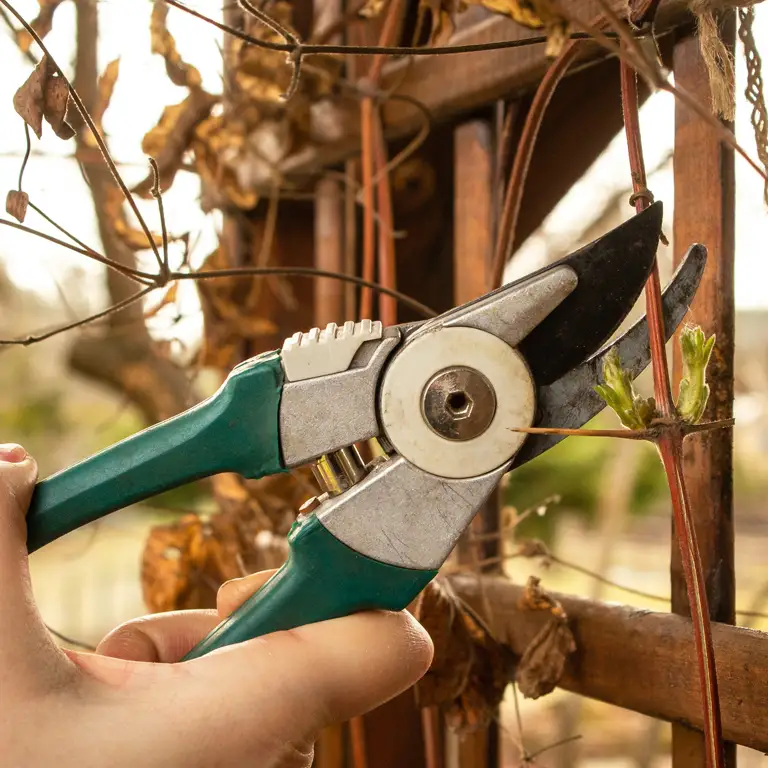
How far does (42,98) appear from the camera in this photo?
1.29ft

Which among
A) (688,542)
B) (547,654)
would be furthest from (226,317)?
(688,542)

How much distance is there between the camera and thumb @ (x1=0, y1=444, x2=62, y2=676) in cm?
31

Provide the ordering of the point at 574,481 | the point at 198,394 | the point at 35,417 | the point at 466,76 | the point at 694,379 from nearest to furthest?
the point at 694,379, the point at 466,76, the point at 198,394, the point at 574,481, the point at 35,417

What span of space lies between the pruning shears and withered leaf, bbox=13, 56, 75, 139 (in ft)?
0.53

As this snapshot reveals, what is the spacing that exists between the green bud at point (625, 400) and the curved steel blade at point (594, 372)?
3 cm

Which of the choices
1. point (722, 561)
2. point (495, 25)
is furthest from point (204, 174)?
point (722, 561)

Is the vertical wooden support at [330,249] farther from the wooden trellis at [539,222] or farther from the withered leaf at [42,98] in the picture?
the withered leaf at [42,98]

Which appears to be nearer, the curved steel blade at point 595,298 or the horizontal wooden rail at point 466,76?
the curved steel blade at point 595,298

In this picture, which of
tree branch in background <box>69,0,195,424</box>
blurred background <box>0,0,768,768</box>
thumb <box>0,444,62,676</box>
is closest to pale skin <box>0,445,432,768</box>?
thumb <box>0,444,62,676</box>

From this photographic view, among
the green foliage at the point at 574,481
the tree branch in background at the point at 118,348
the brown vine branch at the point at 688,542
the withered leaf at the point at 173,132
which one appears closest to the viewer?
the brown vine branch at the point at 688,542

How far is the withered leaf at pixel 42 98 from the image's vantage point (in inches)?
15.3

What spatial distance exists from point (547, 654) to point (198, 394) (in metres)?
0.72

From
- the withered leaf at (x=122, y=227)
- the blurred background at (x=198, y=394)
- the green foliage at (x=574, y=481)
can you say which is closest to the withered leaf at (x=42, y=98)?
the blurred background at (x=198, y=394)

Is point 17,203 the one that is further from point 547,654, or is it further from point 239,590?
point 547,654
